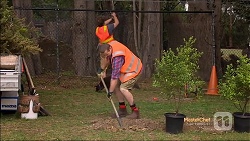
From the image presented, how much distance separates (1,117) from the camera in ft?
28.1

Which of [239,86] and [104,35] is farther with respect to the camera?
[104,35]

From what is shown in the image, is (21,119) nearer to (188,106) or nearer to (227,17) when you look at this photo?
(188,106)

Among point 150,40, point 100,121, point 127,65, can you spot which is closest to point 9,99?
point 100,121

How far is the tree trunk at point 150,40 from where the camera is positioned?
15391 millimetres

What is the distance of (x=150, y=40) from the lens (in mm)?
15531

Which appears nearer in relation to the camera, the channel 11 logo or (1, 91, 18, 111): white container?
the channel 11 logo

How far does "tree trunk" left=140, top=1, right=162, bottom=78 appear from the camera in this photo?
15.4 meters

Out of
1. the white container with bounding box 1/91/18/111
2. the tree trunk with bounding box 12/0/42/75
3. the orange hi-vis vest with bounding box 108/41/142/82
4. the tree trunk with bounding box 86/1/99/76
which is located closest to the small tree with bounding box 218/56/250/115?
the orange hi-vis vest with bounding box 108/41/142/82

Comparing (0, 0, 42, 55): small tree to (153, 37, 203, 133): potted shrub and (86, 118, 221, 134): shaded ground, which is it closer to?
(86, 118, 221, 134): shaded ground

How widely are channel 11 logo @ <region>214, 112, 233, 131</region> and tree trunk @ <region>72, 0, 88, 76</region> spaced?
330 inches

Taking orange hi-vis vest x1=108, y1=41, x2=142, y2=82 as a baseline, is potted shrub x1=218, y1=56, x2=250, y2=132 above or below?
below

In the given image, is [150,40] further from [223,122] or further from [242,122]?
[242,122]

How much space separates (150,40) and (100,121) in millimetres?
7803

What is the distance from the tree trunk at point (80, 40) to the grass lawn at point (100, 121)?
11.5 feet
